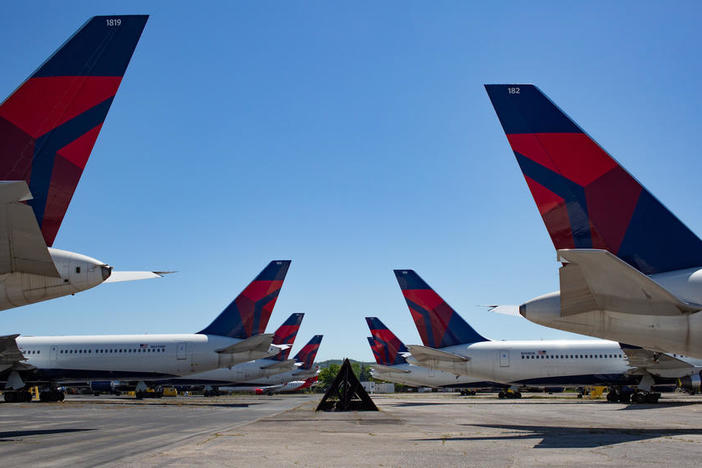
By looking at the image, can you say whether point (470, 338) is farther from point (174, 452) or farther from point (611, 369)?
point (174, 452)

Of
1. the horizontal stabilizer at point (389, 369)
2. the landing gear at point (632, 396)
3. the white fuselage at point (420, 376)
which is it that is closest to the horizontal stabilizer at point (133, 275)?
the landing gear at point (632, 396)

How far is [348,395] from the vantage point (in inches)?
957

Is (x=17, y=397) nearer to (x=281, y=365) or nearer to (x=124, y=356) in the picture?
(x=124, y=356)

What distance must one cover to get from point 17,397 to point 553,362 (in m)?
34.1

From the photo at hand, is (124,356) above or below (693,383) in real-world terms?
above

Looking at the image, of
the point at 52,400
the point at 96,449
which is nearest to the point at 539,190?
the point at 96,449

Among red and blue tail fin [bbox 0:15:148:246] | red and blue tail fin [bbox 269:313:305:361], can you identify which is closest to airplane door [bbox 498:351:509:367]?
red and blue tail fin [bbox 0:15:148:246]

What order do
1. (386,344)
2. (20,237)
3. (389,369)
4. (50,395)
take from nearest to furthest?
(20,237)
(50,395)
(389,369)
(386,344)

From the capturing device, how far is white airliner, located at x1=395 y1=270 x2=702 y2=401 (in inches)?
1235

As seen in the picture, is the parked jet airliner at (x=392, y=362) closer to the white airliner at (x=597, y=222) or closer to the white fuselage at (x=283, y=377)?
the white fuselage at (x=283, y=377)

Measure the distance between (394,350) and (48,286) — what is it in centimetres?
4233

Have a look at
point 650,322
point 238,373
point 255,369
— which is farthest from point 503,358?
point 238,373

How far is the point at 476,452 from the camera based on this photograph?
911 cm

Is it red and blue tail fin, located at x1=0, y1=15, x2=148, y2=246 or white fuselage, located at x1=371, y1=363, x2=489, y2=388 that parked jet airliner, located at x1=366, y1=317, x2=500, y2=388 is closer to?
white fuselage, located at x1=371, y1=363, x2=489, y2=388
